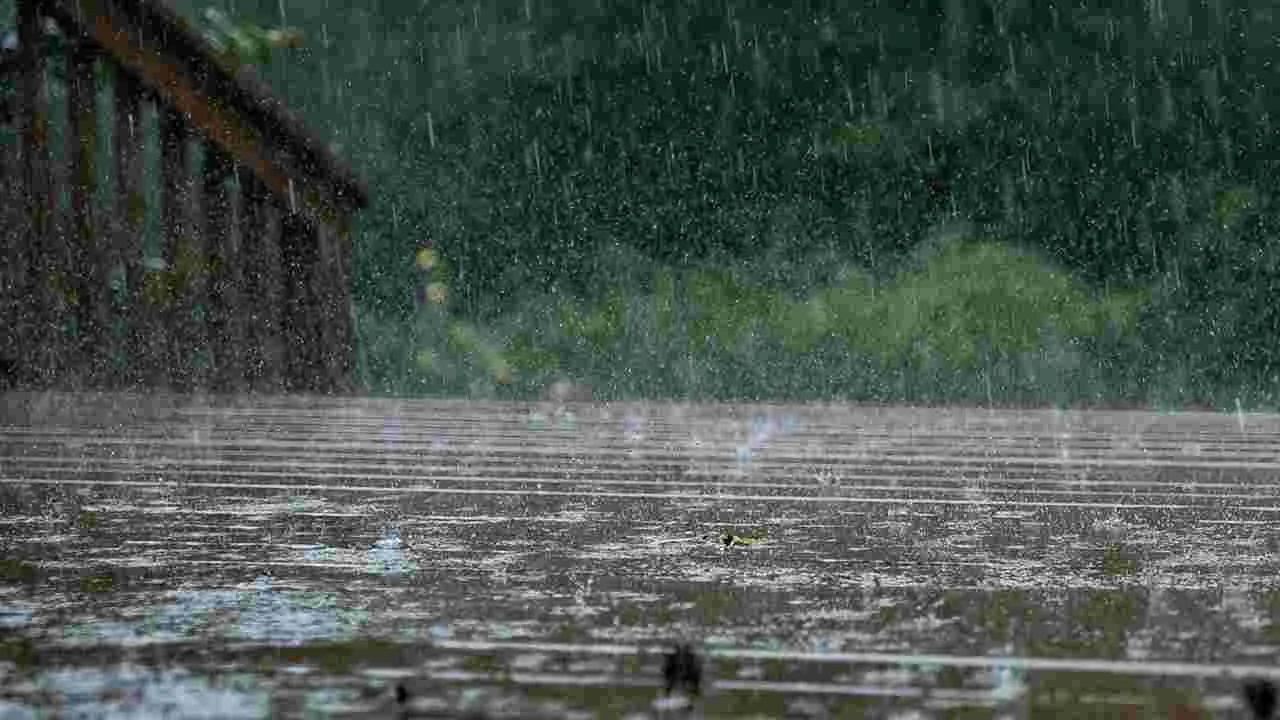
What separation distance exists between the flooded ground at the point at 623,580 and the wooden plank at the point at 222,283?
111 inches

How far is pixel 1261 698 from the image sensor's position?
1.78 metres

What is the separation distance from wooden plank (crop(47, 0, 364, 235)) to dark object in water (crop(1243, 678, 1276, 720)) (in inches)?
256

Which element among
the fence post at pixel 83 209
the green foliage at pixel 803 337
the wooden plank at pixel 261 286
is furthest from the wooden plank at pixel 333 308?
the fence post at pixel 83 209

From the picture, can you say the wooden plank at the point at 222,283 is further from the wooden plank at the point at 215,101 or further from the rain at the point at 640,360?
the wooden plank at the point at 215,101

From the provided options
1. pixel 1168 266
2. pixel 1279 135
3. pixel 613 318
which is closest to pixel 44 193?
pixel 613 318

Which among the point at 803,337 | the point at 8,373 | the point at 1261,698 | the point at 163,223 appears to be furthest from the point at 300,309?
the point at 1261,698

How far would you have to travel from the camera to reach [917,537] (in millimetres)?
3359

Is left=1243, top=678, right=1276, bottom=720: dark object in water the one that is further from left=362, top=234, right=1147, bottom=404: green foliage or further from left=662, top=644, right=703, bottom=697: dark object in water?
left=362, top=234, right=1147, bottom=404: green foliage

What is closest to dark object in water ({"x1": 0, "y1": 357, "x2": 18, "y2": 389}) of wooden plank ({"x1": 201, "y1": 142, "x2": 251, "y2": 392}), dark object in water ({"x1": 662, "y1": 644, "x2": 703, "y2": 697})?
wooden plank ({"x1": 201, "y1": 142, "x2": 251, "y2": 392})

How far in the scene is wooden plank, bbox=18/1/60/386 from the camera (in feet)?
24.8

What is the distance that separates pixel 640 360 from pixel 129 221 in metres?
2.87

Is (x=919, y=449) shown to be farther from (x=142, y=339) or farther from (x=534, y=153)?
(x=534, y=153)

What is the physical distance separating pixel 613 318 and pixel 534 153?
98cm

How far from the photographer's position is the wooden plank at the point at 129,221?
25.8 ft
